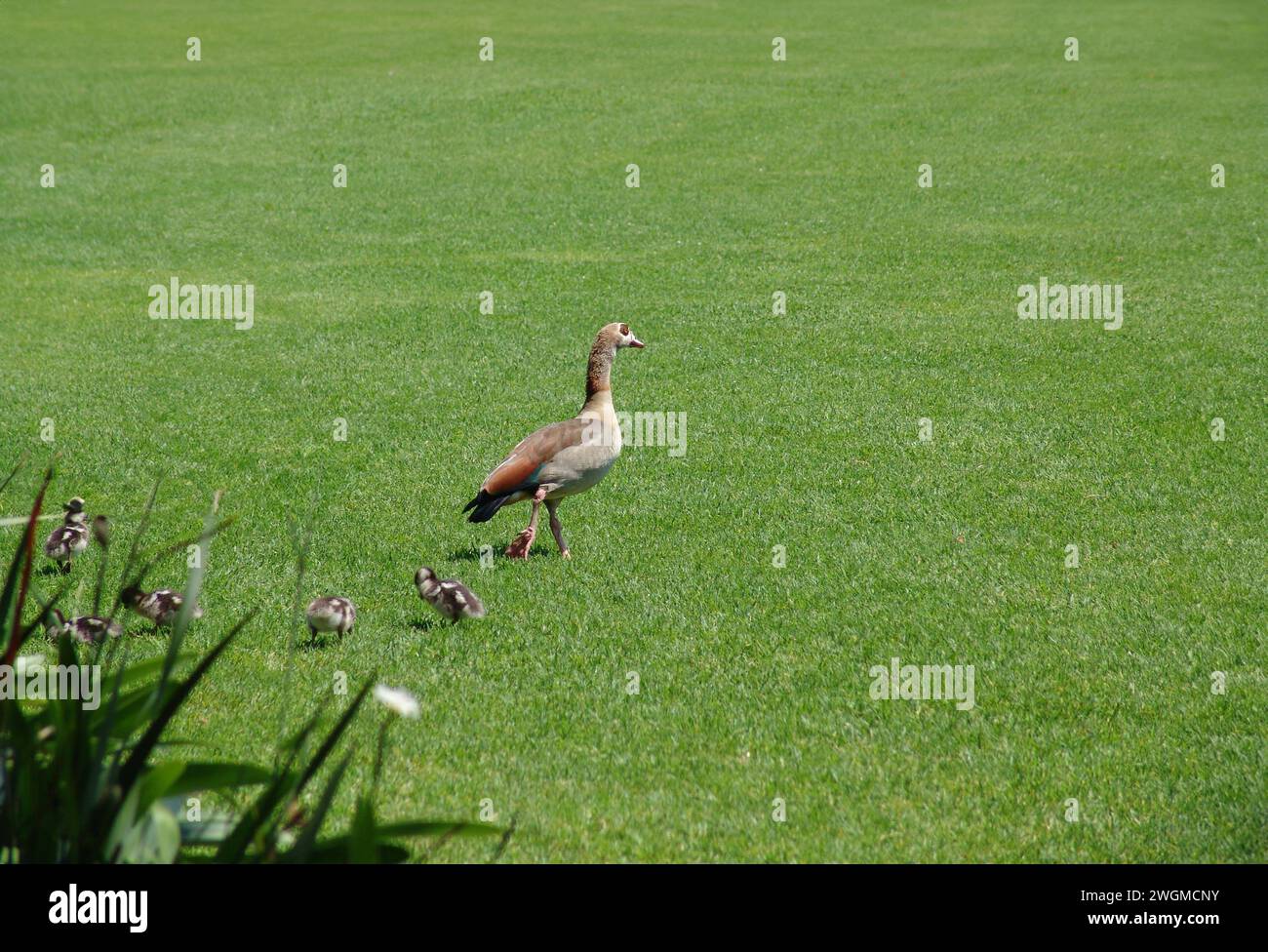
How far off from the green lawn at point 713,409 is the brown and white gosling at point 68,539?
0.23 meters

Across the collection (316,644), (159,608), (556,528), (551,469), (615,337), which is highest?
(615,337)

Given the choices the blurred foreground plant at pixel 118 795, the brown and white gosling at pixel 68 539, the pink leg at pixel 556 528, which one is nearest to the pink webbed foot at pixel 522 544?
the pink leg at pixel 556 528

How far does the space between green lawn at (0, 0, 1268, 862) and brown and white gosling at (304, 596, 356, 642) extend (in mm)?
163

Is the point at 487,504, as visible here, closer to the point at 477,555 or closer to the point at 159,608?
the point at 477,555

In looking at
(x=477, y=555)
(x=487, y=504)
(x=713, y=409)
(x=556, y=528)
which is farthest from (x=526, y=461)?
(x=713, y=409)

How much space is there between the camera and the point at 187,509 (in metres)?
12.2

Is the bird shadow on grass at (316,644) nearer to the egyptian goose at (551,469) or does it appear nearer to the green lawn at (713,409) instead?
the green lawn at (713,409)

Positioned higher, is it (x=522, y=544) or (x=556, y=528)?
(x=556, y=528)

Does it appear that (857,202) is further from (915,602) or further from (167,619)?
(167,619)

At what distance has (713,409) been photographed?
15.7m

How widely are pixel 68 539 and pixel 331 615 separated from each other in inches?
118

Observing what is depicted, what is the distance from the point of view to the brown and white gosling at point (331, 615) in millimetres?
8891
